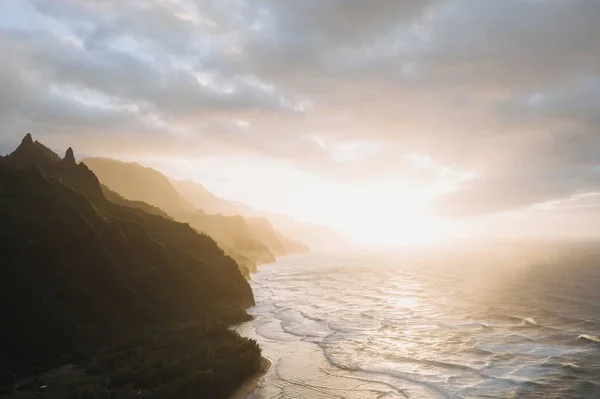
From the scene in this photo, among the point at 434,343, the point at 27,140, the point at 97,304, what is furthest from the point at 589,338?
the point at 27,140

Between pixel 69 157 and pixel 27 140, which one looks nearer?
pixel 69 157

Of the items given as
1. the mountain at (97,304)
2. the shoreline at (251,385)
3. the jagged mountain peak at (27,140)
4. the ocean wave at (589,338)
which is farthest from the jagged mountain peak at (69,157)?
the ocean wave at (589,338)

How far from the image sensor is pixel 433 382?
118ft

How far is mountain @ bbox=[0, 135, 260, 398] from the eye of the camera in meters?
32.8

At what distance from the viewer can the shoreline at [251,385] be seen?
3311cm

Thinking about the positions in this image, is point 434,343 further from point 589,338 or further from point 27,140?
point 27,140

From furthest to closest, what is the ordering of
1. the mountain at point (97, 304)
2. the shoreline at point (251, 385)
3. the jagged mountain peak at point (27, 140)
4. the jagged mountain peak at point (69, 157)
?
the jagged mountain peak at point (27, 140) < the jagged mountain peak at point (69, 157) < the shoreline at point (251, 385) < the mountain at point (97, 304)

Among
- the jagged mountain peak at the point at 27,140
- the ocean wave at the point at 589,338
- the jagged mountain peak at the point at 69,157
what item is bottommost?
the ocean wave at the point at 589,338

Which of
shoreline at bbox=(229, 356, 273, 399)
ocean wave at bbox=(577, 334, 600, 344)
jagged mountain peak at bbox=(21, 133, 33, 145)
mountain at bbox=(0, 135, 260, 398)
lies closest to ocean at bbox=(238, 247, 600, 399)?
ocean wave at bbox=(577, 334, 600, 344)

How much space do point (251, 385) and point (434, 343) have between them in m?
26.0

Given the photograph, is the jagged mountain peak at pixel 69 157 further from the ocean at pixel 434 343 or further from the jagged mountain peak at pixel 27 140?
A: the ocean at pixel 434 343

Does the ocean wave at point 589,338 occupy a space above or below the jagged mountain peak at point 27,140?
below

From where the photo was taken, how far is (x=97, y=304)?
45906 mm

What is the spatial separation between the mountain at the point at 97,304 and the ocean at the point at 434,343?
269 inches
